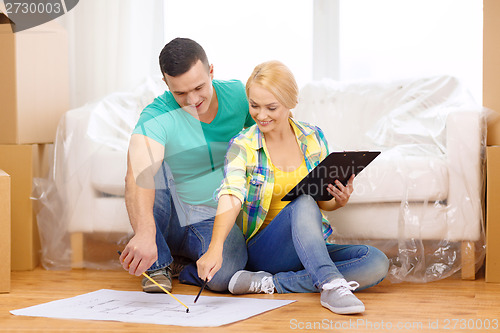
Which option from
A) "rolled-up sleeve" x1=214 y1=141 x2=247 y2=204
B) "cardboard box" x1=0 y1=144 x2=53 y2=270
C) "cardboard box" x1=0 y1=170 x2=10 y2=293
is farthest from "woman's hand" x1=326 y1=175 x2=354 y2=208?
"cardboard box" x1=0 y1=144 x2=53 y2=270

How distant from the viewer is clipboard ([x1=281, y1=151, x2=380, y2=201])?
1264 mm

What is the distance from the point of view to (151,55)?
254 cm

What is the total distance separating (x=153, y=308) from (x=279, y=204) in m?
0.39

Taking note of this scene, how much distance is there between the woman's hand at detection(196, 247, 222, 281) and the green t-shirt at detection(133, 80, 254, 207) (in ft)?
1.00

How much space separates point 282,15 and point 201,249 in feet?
4.42

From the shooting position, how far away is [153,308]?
1.23 m

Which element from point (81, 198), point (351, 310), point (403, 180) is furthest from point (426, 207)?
point (81, 198)

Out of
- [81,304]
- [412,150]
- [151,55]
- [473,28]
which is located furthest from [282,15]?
[81,304]

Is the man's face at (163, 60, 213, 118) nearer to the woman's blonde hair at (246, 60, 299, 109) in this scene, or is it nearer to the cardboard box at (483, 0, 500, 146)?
the woman's blonde hair at (246, 60, 299, 109)

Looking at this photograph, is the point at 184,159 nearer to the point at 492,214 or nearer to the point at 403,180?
the point at 403,180

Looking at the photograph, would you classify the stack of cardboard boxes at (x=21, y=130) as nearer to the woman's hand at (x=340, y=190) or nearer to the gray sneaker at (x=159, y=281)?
the gray sneaker at (x=159, y=281)

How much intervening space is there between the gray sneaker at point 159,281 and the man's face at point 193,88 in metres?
0.38

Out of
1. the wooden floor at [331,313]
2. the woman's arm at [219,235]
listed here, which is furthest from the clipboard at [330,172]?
the wooden floor at [331,313]

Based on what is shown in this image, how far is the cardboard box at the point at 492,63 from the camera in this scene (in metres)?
1.58
